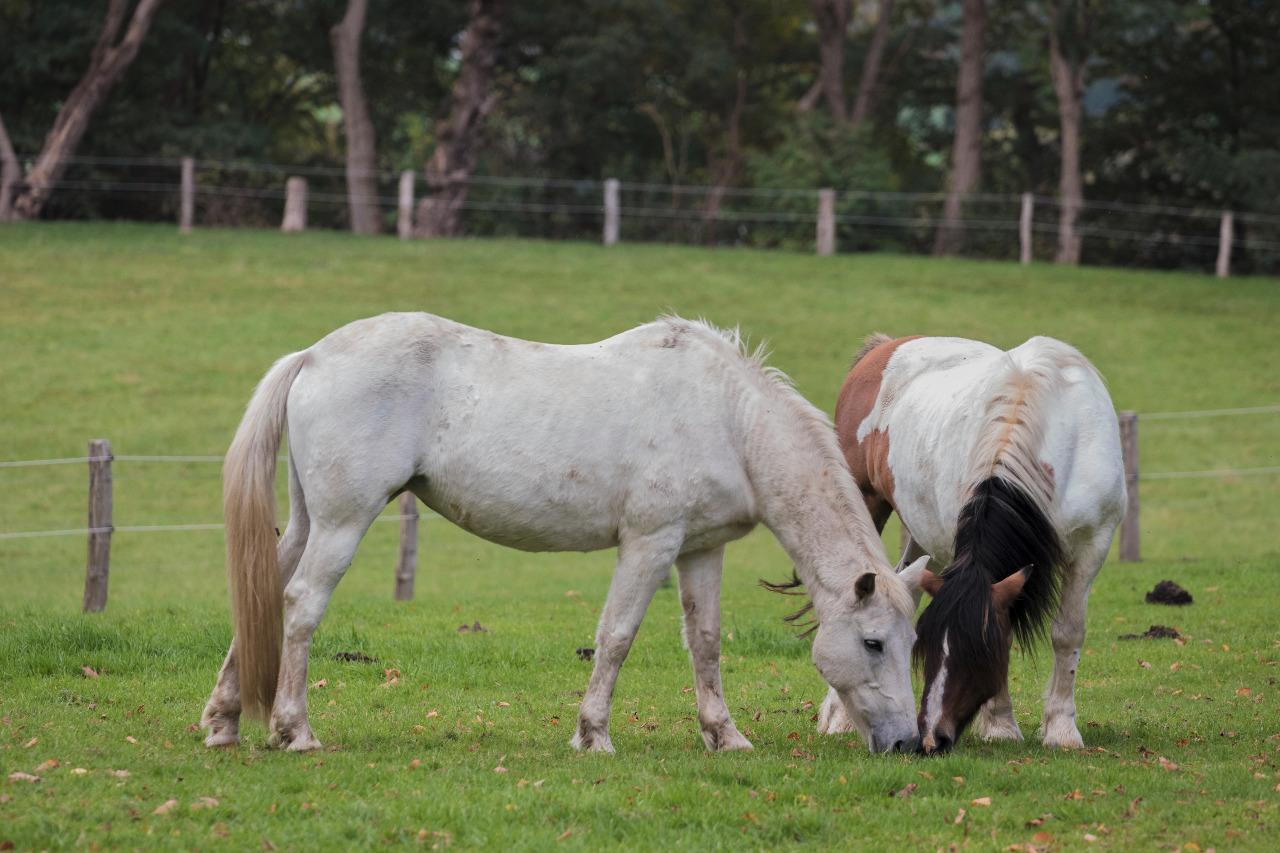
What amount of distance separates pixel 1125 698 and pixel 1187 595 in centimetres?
364

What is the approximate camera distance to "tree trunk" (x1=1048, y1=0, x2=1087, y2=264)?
2898 cm

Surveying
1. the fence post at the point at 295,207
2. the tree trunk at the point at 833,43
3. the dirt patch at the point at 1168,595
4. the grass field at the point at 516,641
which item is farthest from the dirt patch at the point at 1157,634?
the tree trunk at the point at 833,43

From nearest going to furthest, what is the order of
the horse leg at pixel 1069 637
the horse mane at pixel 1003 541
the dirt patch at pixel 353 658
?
the horse mane at pixel 1003 541, the horse leg at pixel 1069 637, the dirt patch at pixel 353 658

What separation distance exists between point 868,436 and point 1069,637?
1.58 metres

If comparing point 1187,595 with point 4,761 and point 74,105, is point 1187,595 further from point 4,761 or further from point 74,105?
point 74,105

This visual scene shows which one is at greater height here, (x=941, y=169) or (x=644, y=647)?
(x=941, y=169)

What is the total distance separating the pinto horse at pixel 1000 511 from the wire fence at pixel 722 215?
2180 centimetres

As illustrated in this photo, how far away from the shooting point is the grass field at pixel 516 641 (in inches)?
194

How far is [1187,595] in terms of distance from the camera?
424 inches

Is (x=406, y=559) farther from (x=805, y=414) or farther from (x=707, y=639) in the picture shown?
(x=805, y=414)

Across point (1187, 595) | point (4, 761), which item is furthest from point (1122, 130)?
point (4, 761)

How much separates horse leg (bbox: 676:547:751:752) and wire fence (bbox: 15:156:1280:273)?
22558mm

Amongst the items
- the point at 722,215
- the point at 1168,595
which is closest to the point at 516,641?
the point at 1168,595

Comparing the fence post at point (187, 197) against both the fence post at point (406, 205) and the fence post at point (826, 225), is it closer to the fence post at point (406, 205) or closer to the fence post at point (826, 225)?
the fence post at point (406, 205)
